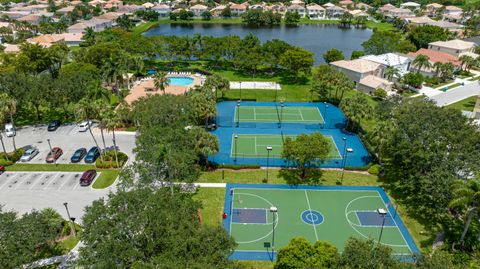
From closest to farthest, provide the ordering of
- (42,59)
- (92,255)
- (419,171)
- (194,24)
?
(92,255) → (419,171) → (42,59) → (194,24)

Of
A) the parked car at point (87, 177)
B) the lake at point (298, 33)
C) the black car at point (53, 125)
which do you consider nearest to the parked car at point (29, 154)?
the black car at point (53, 125)

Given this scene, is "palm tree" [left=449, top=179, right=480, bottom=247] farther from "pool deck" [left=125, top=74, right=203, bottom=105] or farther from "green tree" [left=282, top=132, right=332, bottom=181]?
"pool deck" [left=125, top=74, right=203, bottom=105]

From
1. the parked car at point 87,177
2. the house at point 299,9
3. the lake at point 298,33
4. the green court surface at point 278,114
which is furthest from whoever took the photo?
the house at point 299,9

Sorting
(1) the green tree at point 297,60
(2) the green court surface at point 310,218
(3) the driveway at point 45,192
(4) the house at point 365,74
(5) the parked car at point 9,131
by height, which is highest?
(1) the green tree at point 297,60

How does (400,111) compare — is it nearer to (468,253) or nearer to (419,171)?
(419,171)

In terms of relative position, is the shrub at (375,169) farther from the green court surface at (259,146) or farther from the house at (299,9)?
the house at (299,9)

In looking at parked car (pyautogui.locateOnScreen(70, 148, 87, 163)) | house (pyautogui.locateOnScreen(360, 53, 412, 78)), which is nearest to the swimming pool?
parked car (pyautogui.locateOnScreen(70, 148, 87, 163))

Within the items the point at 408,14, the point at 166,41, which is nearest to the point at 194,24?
the point at 166,41
